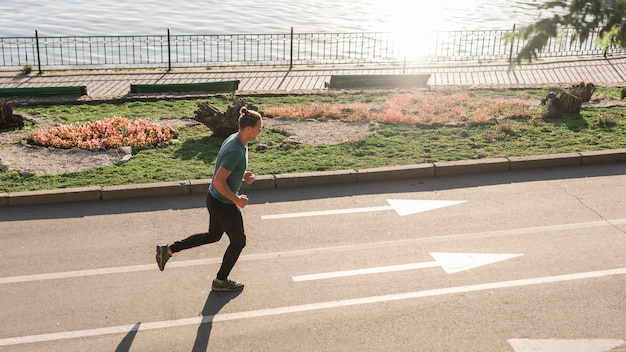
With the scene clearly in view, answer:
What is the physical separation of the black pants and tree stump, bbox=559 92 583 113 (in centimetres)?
1033

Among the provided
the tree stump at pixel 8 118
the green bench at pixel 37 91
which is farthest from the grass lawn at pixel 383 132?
the tree stump at pixel 8 118

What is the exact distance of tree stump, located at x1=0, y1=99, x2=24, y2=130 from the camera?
595 inches

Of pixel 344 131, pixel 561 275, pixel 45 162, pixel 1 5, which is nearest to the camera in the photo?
pixel 561 275

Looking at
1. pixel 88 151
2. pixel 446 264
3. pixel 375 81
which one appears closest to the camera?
pixel 446 264

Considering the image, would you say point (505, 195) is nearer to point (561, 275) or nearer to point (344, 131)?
point (561, 275)

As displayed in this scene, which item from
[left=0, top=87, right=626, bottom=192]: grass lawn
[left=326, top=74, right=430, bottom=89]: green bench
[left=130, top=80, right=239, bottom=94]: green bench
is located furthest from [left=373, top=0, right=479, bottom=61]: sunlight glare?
[left=0, top=87, right=626, bottom=192]: grass lawn

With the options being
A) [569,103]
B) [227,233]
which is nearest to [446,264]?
[227,233]

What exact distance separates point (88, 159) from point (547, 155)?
25.9 ft

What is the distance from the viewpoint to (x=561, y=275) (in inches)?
374

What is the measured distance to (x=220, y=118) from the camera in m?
14.8

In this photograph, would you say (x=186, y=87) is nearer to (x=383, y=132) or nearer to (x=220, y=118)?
(x=220, y=118)

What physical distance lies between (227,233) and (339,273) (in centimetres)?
155

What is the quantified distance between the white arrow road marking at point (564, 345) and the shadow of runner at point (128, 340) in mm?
3785

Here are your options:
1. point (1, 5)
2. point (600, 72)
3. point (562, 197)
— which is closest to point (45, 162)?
point (562, 197)
